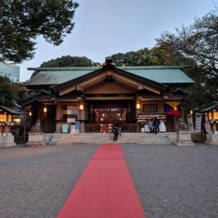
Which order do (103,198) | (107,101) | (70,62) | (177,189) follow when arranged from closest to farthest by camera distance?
(103,198) < (177,189) < (107,101) < (70,62)

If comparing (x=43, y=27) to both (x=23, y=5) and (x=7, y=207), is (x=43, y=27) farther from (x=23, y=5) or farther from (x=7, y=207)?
(x=7, y=207)

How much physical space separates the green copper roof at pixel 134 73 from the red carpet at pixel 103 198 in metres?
13.9

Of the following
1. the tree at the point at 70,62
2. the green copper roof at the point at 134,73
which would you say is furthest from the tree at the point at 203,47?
the tree at the point at 70,62

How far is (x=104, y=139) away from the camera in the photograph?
13.4 meters

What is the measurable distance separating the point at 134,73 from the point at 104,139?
29.5ft

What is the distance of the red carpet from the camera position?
9.50 ft

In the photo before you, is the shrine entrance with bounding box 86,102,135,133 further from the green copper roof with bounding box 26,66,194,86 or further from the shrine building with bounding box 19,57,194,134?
the green copper roof with bounding box 26,66,194,86

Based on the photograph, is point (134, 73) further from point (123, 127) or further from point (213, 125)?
point (213, 125)

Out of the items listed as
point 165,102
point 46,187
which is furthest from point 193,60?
point 46,187

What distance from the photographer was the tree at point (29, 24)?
12445 mm

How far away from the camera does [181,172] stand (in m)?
5.46

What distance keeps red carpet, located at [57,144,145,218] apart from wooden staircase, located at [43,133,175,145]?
7798 mm

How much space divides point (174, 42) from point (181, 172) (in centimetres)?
1460

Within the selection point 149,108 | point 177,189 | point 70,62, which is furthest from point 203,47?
point 70,62
